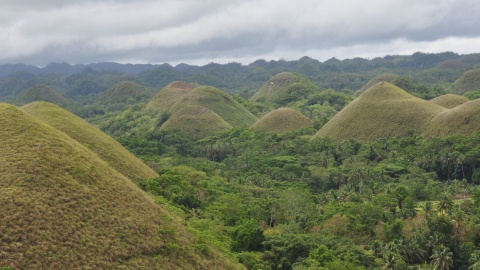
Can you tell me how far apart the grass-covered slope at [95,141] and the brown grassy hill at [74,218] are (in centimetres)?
1959

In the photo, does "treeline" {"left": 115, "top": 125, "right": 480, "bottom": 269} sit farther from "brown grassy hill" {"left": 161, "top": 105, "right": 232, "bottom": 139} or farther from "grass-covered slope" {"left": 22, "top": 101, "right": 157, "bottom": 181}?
"brown grassy hill" {"left": 161, "top": 105, "right": 232, "bottom": 139}

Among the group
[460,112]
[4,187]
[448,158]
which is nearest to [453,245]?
[448,158]

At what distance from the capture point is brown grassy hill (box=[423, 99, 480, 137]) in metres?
108

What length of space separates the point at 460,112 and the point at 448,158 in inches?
1210

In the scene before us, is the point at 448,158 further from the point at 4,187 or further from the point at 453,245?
the point at 4,187

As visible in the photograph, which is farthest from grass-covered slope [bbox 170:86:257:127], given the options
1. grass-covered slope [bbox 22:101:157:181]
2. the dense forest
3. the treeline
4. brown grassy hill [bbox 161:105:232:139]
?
grass-covered slope [bbox 22:101:157:181]

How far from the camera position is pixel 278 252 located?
4681 cm

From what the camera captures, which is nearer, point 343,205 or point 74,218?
point 74,218

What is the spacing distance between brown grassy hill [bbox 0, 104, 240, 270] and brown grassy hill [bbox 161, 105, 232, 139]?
106761 millimetres

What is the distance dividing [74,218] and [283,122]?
415 ft

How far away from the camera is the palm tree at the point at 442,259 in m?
49.0

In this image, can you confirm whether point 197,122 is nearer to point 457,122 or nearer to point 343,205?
point 457,122

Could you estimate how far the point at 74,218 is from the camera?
36.9m

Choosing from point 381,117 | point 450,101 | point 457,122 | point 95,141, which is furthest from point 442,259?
point 450,101
